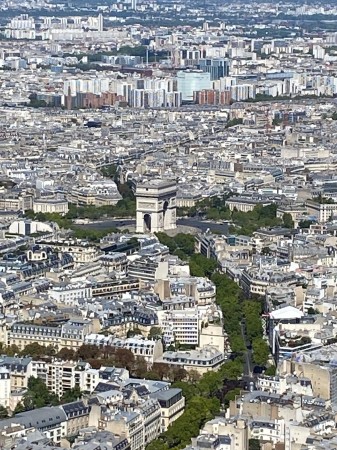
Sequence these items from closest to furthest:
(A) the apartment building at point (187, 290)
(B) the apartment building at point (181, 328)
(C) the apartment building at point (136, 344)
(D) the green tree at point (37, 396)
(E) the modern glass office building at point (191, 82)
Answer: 1. (D) the green tree at point (37, 396)
2. (C) the apartment building at point (136, 344)
3. (B) the apartment building at point (181, 328)
4. (A) the apartment building at point (187, 290)
5. (E) the modern glass office building at point (191, 82)

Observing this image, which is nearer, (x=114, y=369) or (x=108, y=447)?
(x=108, y=447)

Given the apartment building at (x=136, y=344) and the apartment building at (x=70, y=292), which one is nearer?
the apartment building at (x=136, y=344)

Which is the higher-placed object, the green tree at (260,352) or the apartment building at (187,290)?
the green tree at (260,352)

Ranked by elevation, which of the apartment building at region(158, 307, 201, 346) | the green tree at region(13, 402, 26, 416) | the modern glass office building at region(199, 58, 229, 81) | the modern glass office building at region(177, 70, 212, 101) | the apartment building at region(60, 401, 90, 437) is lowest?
the modern glass office building at region(199, 58, 229, 81)

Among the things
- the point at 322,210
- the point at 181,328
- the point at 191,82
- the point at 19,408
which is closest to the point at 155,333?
the point at 181,328

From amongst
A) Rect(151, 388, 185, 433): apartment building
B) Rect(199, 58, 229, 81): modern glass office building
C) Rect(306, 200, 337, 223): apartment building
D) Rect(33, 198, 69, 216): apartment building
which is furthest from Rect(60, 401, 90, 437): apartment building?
Rect(199, 58, 229, 81): modern glass office building

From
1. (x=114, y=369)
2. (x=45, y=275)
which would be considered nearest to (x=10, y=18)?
(x=45, y=275)

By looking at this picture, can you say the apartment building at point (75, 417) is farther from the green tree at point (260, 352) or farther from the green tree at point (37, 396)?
the green tree at point (260, 352)

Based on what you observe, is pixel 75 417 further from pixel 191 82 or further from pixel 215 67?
pixel 215 67

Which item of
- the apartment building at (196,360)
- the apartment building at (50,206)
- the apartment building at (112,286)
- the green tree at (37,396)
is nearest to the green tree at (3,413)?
the green tree at (37,396)

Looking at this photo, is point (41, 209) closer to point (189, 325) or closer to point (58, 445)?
point (189, 325)

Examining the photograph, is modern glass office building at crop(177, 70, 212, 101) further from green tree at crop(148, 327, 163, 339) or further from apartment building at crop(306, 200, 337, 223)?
green tree at crop(148, 327, 163, 339)
